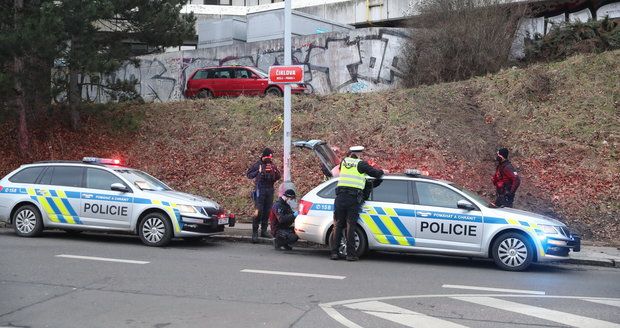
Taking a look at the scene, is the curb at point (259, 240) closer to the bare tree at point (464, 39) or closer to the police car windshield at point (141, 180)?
the police car windshield at point (141, 180)

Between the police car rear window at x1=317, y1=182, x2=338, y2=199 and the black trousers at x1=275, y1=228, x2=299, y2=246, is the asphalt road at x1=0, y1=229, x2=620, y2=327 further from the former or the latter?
the police car rear window at x1=317, y1=182, x2=338, y2=199

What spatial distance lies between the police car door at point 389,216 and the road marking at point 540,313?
2.65 m

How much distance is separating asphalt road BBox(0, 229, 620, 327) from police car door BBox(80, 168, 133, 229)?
1.95 feet

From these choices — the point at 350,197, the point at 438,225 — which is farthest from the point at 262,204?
the point at 438,225

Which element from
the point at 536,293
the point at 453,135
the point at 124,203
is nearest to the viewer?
the point at 536,293

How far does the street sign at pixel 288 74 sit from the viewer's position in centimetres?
1245

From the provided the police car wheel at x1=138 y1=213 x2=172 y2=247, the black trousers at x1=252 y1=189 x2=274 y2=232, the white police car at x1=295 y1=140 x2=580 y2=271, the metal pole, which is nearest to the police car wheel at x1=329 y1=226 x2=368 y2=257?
the white police car at x1=295 y1=140 x2=580 y2=271

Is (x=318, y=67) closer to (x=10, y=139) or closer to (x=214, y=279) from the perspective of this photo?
(x=10, y=139)

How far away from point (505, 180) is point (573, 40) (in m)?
10.7

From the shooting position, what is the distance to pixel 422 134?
1683cm

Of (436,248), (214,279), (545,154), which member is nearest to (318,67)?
(545,154)

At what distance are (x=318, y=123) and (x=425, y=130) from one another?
10.6ft

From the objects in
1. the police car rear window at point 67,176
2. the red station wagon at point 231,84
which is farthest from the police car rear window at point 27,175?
the red station wagon at point 231,84

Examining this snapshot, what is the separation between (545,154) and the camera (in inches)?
605
